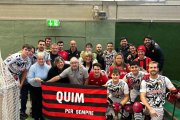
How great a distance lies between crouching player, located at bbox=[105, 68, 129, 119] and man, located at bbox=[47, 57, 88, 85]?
0.53 metres

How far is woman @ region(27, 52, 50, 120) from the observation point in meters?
6.84

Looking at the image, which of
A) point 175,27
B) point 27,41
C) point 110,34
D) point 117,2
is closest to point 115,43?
point 110,34

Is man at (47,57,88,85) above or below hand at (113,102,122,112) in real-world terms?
above

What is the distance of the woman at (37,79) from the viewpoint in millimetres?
6844

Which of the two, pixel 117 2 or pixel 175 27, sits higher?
pixel 117 2

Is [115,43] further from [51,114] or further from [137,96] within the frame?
[51,114]

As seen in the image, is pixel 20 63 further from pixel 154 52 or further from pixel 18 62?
pixel 154 52

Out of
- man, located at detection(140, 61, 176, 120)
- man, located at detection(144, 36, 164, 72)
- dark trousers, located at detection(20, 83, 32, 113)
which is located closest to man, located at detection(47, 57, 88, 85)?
dark trousers, located at detection(20, 83, 32, 113)

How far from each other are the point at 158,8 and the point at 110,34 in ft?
5.84

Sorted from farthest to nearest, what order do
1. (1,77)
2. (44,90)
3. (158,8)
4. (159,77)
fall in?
(158,8) → (44,90) → (159,77) → (1,77)

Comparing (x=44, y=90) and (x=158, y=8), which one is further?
(x=158, y=8)

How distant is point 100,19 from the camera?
11.1 m

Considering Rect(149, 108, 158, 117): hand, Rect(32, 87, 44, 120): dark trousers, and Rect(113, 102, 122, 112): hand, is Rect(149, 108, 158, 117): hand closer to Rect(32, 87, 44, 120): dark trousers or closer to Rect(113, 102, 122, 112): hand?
Rect(113, 102, 122, 112): hand

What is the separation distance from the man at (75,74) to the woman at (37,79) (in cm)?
31
